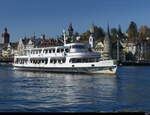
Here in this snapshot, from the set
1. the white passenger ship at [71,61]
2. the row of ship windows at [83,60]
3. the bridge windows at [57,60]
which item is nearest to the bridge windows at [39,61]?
the white passenger ship at [71,61]

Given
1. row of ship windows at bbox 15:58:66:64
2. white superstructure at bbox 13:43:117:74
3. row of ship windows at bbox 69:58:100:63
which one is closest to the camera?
white superstructure at bbox 13:43:117:74

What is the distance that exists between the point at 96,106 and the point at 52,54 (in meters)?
59.2

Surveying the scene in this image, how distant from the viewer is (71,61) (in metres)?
83.5

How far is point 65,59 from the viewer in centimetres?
8538

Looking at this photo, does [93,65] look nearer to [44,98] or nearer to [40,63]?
[40,63]

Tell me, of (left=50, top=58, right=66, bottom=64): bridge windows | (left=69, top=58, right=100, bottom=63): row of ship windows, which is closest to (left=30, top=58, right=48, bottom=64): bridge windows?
(left=50, top=58, right=66, bottom=64): bridge windows

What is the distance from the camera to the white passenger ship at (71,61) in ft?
261

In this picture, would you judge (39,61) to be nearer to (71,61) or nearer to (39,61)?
(39,61)

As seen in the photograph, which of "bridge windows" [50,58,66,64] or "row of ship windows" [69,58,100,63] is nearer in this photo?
"row of ship windows" [69,58,100,63]

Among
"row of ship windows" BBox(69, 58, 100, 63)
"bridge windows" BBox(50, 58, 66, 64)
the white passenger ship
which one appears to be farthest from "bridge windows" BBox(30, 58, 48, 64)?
"row of ship windows" BBox(69, 58, 100, 63)

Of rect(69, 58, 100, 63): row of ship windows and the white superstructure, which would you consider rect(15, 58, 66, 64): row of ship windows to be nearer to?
the white superstructure

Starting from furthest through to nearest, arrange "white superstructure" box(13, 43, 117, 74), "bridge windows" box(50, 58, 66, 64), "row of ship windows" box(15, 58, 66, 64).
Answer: "row of ship windows" box(15, 58, 66, 64) < "bridge windows" box(50, 58, 66, 64) < "white superstructure" box(13, 43, 117, 74)

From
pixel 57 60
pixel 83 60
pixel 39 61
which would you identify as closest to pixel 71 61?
pixel 83 60

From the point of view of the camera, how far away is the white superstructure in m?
79.4
